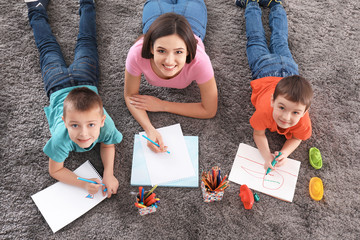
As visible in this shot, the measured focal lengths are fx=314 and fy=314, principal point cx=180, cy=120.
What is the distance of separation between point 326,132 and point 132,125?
78 centimetres

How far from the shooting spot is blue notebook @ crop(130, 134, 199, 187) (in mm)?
1130

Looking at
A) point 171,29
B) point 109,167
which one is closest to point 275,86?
point 171,29

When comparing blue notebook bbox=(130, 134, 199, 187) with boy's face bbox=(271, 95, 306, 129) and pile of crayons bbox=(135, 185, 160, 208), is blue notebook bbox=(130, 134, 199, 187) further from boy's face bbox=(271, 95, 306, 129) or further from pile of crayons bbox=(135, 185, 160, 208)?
boy's face bbox=(271, 95, 306, 129)

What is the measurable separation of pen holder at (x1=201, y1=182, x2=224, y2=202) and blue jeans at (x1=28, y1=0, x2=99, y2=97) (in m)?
0.62

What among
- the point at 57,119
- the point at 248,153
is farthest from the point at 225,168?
the point at 57,119

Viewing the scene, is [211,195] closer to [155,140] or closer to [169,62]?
[155,140]

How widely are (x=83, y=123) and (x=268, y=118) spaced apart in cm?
64

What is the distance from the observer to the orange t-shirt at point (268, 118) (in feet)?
3.68

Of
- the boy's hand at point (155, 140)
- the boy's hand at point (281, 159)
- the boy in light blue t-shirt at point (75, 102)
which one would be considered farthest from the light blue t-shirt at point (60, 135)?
the boy's hand at point (281, 159)

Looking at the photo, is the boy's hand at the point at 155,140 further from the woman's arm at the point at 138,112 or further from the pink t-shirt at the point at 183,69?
the pink t-shirt at the point at 183,69

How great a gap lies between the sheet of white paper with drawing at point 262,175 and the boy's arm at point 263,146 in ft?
0.07

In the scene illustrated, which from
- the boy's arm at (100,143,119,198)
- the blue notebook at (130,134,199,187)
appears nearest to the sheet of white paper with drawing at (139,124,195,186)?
the blue notebook at (130,134,199,187)

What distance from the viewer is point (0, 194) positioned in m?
1.11

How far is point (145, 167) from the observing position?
1.15m
